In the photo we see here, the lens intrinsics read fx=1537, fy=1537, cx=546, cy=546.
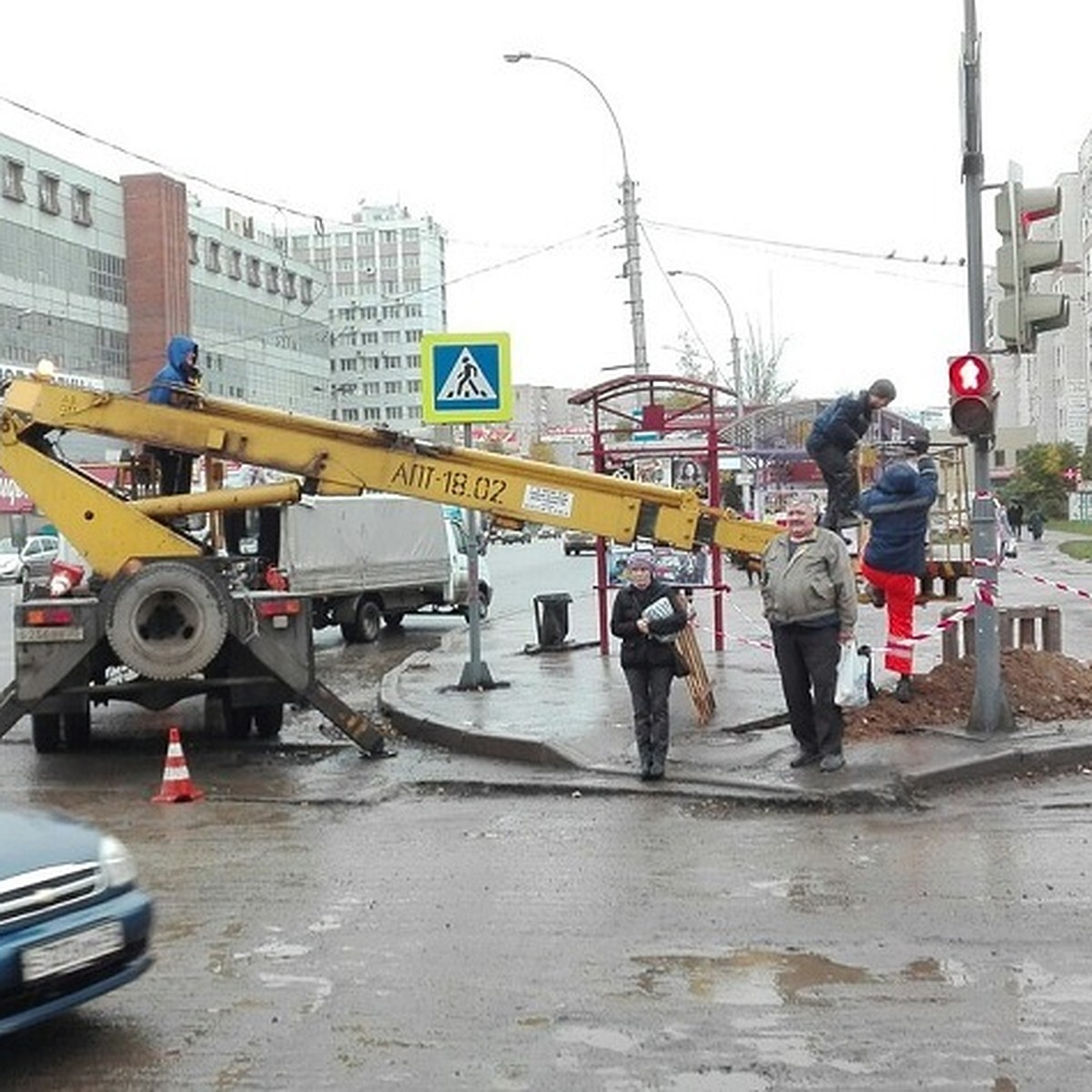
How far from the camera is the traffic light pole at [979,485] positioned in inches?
419

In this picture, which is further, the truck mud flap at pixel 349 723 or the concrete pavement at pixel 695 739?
the truck mud flap at pixel 349 723

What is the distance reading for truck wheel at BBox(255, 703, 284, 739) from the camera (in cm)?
1315

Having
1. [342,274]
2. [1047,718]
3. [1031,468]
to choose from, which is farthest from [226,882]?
[342,274]

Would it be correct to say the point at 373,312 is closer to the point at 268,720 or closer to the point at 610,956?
the point at 268,720

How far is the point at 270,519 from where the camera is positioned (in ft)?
51.4

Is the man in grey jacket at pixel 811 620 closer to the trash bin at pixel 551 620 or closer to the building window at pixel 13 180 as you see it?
the trash bin at pixel 551 620

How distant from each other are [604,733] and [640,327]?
16.2m

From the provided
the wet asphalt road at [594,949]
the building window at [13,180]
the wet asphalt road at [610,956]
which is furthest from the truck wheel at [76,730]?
the building window at [13,180]

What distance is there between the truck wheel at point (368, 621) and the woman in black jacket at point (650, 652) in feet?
44.8

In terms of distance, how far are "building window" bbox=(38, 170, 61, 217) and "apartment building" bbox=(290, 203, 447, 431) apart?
16.4 meters

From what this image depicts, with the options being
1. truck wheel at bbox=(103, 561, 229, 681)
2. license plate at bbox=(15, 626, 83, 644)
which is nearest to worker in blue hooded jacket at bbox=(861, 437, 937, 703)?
truck wheel at bbox=(103, 561, 229, 681)

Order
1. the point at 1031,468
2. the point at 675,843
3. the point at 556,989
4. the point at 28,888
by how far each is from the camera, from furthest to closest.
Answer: the point at 1031,468 < the point at 675,843 < the point at 556,989 < the point at 28,888

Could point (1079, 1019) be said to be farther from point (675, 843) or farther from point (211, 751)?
point (211, 751)

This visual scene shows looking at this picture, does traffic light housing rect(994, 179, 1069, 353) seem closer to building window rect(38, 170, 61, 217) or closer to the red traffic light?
the red traffic light
